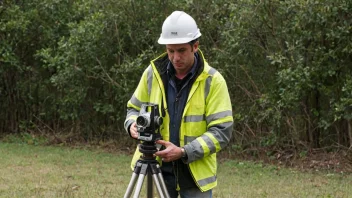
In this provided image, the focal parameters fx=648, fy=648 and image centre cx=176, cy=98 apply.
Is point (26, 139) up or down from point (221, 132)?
down

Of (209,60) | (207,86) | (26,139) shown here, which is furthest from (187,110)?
(26,139)

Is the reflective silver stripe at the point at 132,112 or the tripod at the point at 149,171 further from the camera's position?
the reflective silver stripe at the point at 132,112

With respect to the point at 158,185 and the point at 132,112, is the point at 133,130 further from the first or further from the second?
the point at 158,185

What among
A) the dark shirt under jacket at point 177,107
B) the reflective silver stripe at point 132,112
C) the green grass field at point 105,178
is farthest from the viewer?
the green grass field at point 105,178

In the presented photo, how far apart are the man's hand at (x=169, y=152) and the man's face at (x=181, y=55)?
481 mm

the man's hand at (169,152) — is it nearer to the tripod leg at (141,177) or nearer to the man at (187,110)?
the man at (187,110)

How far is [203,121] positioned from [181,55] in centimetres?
42

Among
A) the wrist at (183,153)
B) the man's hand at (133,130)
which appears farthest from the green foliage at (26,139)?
the wrist at (183,153)

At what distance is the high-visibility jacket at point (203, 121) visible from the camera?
382 centimetres

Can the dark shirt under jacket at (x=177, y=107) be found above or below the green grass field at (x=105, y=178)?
above

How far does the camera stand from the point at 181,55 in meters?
3.86

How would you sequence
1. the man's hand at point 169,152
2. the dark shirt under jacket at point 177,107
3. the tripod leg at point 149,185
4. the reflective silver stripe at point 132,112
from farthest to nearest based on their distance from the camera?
the reflective silver stripe at point 132,112, the dark shirt under jacket at point 177,107, the tripod leg at point 149,185, the man's hand at point 169,152

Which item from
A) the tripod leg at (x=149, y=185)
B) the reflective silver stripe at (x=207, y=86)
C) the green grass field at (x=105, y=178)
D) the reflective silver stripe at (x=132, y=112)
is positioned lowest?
the green grass field at (x=105, y=178)

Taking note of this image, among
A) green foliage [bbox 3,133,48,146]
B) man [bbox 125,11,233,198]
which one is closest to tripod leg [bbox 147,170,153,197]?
man [bbox 125,11,233,198]
